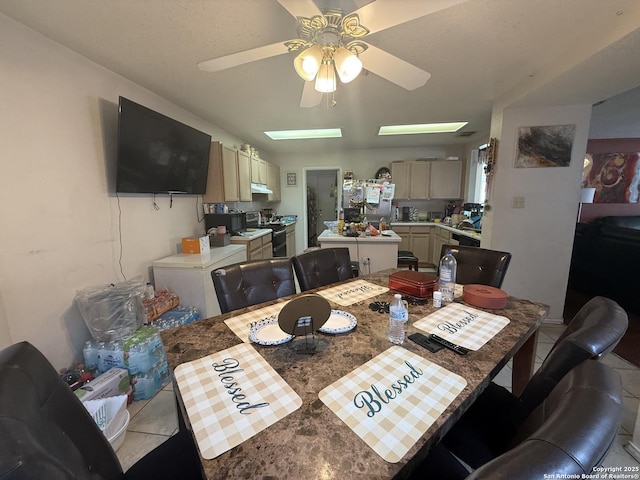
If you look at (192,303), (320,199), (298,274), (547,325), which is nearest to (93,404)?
(192,303)

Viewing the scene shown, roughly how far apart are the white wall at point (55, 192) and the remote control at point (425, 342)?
7.38 ft

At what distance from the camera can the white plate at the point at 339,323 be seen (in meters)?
1.08

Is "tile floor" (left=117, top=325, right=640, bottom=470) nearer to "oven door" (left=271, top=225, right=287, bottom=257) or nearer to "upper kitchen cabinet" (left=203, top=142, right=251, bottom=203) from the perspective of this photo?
"upper kitchen cabinet" (left=203, top=142, right=251, bottom=203)

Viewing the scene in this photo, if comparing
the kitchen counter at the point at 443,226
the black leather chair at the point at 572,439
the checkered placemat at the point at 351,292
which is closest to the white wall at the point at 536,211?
the kitchen counter at the point at 443,226

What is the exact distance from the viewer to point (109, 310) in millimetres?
1852

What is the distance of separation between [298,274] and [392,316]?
877 mm

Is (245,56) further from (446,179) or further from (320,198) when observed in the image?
(320,198)

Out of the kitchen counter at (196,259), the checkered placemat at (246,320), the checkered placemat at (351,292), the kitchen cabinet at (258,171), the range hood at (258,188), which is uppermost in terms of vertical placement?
the kitchen cabinet at (258,171)

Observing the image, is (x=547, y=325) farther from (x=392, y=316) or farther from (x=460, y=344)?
(x=392, y=316)

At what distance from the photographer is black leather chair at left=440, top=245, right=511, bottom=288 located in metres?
1.73

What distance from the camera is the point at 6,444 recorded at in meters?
0.43

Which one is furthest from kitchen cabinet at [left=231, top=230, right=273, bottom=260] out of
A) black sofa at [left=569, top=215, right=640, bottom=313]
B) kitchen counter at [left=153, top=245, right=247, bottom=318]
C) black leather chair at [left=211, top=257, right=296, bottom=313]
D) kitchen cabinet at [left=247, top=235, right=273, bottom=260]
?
black sofa at [left=569, top=215, right=640, bottom=313]

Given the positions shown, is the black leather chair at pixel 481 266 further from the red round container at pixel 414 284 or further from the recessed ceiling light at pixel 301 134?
the recessed ceiling light at pixel 301 134

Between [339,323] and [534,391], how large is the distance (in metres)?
0.69
